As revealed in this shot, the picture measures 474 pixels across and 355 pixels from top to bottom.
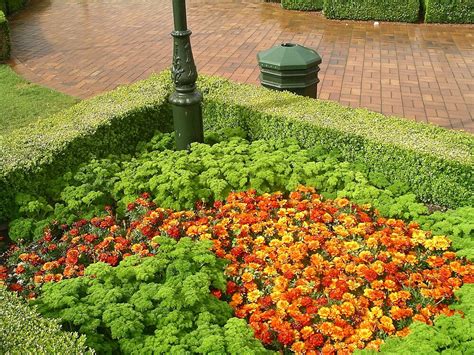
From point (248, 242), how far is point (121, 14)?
399 inches

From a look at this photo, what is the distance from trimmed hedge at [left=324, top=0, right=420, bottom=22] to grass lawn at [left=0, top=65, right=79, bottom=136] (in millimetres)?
6091

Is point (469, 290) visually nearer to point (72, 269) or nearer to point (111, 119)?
point (72, 269)

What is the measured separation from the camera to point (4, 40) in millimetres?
8938

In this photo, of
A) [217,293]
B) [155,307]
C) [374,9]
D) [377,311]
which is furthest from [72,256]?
[374,9]

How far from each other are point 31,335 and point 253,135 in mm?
3203

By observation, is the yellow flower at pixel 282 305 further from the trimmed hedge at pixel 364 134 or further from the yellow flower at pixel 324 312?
the trimmed hedge at pixel 364 134

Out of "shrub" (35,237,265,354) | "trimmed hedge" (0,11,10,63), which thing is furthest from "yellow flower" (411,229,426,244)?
"trimmed hedge" (0,11,10,63)

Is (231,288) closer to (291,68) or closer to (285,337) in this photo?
(285,337)

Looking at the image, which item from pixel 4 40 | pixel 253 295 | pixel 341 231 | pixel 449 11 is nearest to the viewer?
pixel 253 295

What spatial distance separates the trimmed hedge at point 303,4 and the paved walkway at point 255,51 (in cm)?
23

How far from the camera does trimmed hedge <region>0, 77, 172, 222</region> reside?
13.7ft

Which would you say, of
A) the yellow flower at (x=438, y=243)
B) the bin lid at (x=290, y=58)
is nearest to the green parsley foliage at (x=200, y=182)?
the yellow flower at (x=438, y=243)

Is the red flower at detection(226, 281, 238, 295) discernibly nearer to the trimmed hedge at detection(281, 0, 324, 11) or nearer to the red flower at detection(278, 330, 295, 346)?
the red flower at detection(278, 330, 295, 346)

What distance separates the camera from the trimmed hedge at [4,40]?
8.85 meters
